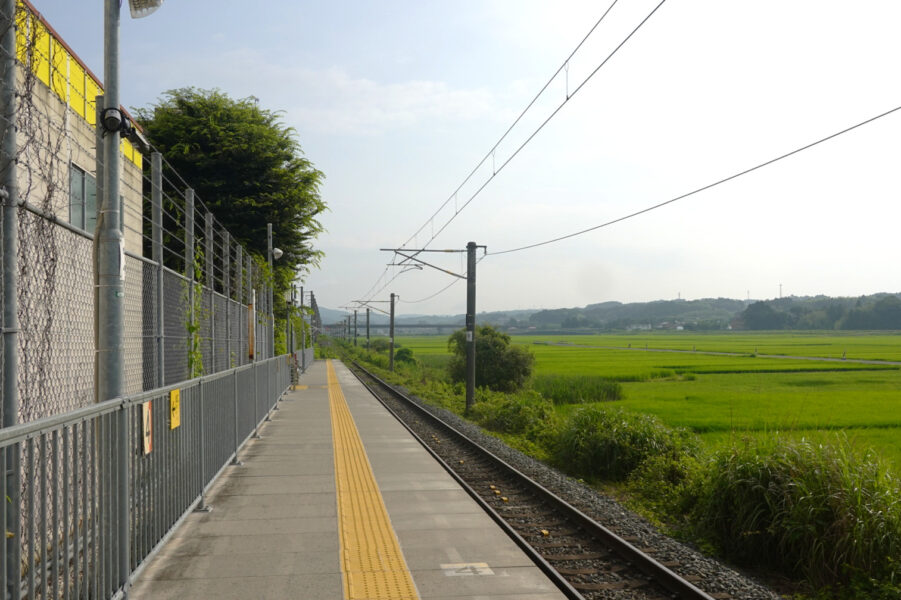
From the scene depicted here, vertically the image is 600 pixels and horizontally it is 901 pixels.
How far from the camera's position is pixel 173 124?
2561 centimetres

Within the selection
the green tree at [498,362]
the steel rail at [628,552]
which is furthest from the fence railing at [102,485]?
the green tree at [498,362]

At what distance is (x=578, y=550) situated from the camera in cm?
778

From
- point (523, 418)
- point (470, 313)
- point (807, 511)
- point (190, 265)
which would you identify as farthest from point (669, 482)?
point (470, 313)

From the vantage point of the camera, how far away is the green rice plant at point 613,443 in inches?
498

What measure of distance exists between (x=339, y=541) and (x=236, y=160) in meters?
21.3

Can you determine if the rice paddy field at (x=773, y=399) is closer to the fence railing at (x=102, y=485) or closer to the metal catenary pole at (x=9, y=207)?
the fence railing at (x=102, y=485)

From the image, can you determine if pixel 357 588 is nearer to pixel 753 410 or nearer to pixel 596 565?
pixel 596 565

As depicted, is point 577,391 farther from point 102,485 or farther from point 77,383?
point 102,485

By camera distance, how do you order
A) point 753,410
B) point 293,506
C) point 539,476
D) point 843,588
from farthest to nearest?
point 753,410
point 539,476
point 293,506
point 843,588

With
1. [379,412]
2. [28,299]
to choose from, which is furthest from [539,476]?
[379,412]

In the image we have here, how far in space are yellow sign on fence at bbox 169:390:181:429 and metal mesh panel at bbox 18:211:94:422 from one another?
0.97 meters

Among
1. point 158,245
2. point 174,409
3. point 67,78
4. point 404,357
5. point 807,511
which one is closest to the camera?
point 174,409

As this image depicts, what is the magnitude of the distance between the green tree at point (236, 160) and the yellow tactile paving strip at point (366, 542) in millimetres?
16107

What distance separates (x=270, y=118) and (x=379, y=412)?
12.9 m
